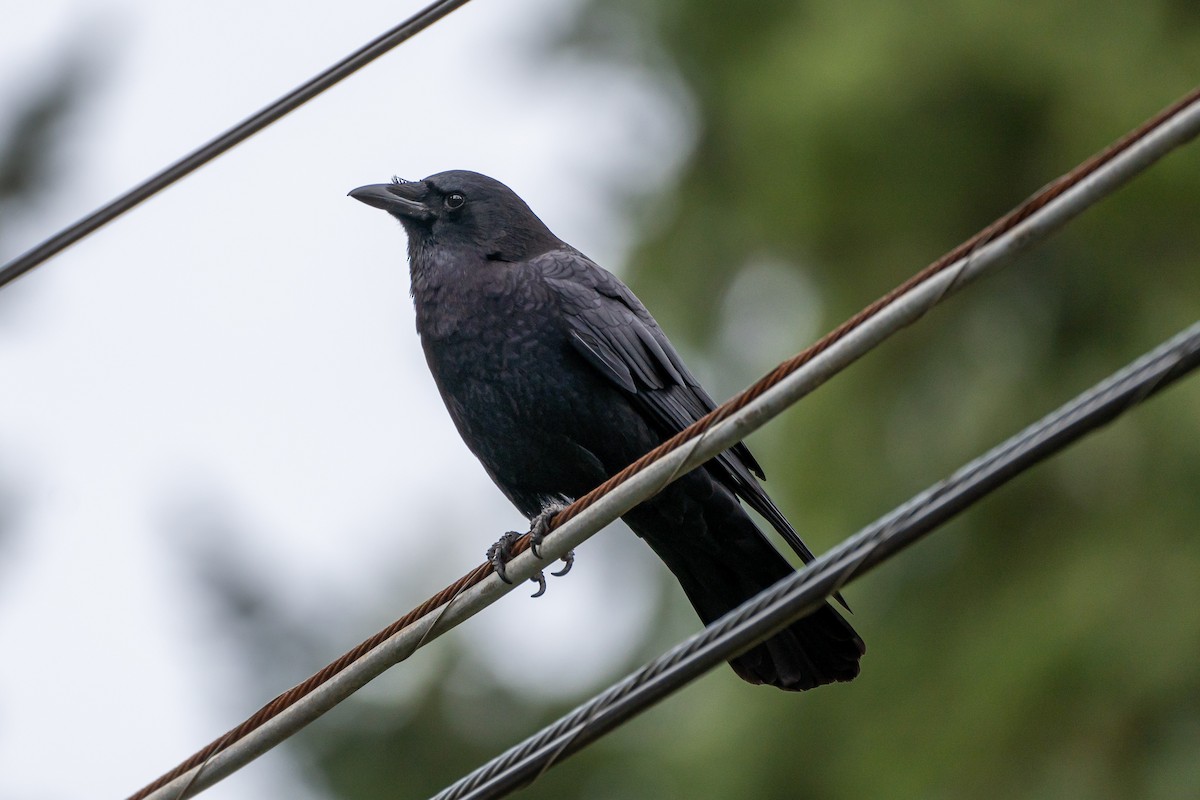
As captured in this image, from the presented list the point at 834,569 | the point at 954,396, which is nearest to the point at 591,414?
the point at 834,569

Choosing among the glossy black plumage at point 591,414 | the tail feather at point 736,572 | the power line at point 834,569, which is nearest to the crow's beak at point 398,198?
the glossy black plumage at point 591,414

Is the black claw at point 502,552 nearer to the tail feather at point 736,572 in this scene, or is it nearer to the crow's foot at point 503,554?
the crow's foot at point 503,554

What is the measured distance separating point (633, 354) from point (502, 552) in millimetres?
1099

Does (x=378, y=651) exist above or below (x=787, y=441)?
above

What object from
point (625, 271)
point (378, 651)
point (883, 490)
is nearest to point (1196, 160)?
point (883, 490)

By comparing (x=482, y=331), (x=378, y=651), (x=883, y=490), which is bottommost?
(x=883, y=490)

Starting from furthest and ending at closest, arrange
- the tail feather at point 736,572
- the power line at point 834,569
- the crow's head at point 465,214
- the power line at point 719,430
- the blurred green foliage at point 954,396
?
the blurred green foliage at point 954,396 < the crow's head at point 465,214 < the tail feather at point 736,572 < the power line at point 719,430 < the power line at point 834,569

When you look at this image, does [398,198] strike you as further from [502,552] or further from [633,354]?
[502,552]

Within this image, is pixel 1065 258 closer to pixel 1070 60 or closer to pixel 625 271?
pixel 1070 60

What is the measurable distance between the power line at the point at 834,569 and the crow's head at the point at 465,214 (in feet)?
9.75

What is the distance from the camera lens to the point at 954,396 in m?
7.66

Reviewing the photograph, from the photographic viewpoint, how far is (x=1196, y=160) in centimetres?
745

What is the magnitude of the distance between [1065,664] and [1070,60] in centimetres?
328

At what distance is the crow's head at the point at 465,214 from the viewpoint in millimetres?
5707
